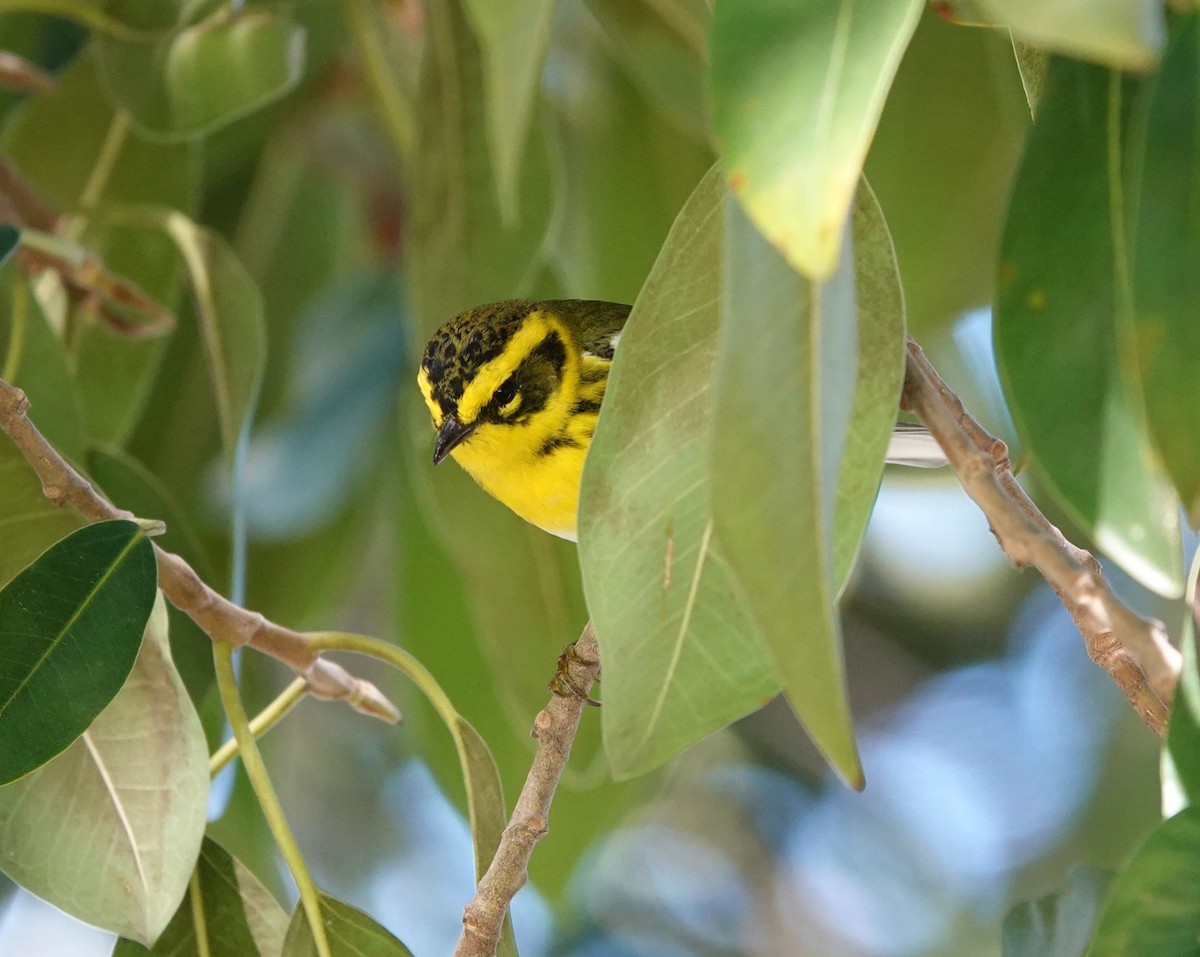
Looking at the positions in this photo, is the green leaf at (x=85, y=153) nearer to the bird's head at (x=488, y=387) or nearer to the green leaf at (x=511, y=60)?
the bird's head at (x=488, y=387)

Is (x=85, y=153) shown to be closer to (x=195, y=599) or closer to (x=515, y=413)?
(x=515, y=413)

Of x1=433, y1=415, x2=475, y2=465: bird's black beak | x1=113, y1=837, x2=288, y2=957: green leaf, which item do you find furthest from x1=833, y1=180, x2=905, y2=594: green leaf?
x1=433, y1=415, x2=475, y2=465: bird's black beak

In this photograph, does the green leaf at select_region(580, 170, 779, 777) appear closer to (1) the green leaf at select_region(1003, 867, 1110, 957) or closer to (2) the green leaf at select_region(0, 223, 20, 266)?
(1) the green leaf at select_region(1003, 867, 1110, 957)

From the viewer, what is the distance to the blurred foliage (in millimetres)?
625

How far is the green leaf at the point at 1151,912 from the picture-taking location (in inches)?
26.8

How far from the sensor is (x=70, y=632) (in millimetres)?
895

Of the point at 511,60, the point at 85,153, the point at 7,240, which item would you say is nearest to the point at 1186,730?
the point at 511,60

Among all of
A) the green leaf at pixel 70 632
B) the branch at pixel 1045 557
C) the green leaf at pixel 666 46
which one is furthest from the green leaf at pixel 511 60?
the green leaf at pixel 666 46

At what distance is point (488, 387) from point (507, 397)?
27mm

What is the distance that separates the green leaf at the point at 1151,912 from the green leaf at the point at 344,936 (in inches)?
20.7

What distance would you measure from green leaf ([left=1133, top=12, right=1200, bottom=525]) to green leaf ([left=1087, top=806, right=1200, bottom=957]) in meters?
0.18

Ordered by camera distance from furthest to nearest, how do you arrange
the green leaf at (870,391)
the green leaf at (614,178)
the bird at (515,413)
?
1. the green leaf at (614,178)
2. the bird at (515,413)
3. the green leaf at (870,391)

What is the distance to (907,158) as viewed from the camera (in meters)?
1.91

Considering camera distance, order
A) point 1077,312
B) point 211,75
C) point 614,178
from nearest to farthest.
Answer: point 1077,312, point 211,75, point 614,178
